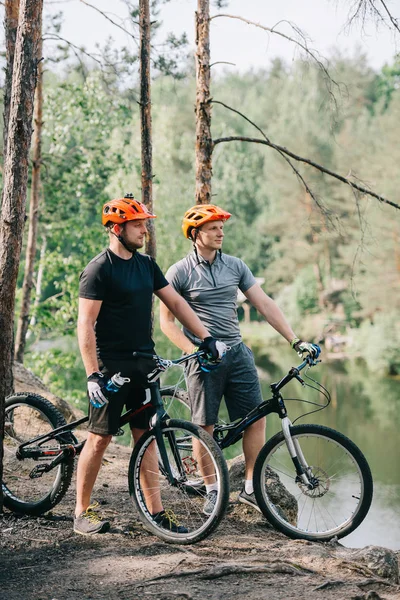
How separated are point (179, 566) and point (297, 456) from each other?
102cm

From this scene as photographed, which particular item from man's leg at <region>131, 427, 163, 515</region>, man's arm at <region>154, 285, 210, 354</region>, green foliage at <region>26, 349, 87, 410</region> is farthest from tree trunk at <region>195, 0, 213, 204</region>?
green foliage at <region>26, 349, 87, 410</region>

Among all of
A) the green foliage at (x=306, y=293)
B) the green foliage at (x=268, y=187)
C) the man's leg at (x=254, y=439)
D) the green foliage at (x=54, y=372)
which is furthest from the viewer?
the green foliage at (x=306, y=293)

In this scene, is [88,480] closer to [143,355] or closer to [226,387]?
[143,355]

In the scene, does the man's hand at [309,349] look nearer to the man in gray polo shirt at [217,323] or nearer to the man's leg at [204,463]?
the man in gray polo shirt at [217,323]

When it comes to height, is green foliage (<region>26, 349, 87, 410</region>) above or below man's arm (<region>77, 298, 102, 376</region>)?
below

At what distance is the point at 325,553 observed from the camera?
14.7 feet

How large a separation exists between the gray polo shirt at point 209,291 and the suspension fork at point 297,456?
2.45ft

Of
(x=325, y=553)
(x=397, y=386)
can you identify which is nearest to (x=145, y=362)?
(x=325, y=553)

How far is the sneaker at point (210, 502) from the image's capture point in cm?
460

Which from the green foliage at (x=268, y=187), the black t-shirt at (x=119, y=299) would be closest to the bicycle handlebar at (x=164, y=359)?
the black t-shirt at (x=119, y=299)

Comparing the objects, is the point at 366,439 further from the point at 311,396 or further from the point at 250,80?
the point at 250,80

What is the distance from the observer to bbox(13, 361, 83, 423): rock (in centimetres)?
959

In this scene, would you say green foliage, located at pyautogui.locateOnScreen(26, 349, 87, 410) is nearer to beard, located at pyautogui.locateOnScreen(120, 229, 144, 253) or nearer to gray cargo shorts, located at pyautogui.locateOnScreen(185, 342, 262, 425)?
gray cargo shorts, located at pyautogui.locateOnScreen(185, 342, 262, 425)

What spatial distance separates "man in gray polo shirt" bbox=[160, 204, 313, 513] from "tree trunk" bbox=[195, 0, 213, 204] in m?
3.32
